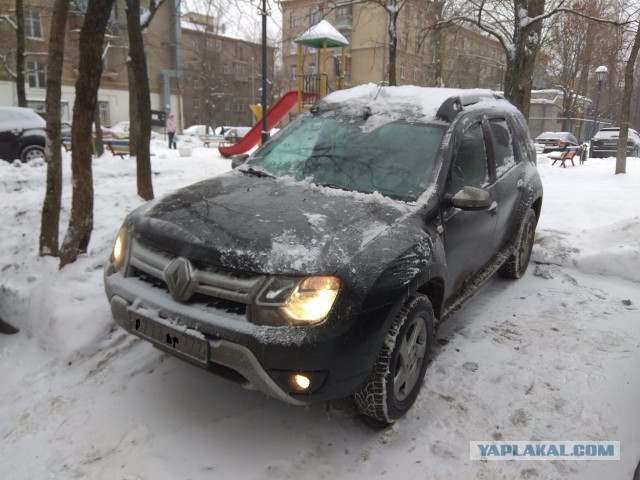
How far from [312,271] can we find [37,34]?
43.9 metres

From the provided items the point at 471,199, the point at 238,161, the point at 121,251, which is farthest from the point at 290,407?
the point at 238,161

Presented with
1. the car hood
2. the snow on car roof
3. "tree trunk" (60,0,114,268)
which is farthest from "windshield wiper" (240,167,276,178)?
"tree trunk" (60,0,114,268)

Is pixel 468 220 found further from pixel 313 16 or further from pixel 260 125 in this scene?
pixel 260 125

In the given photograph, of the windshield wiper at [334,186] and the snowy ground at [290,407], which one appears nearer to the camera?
the snowy ground at [290,407]

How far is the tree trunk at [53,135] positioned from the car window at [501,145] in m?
3.95

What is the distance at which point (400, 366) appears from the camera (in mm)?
2814

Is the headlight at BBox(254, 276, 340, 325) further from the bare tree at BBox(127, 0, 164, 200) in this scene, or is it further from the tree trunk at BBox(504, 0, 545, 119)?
the tree trunk at BBox(504, 0, 545, 119)

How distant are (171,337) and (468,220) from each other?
2.20m

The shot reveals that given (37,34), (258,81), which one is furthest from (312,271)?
(258,81)

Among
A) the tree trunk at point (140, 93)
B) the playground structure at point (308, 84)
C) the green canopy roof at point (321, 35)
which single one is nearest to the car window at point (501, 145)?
the tree trunk at point (140, 93)

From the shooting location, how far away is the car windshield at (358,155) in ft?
10.8

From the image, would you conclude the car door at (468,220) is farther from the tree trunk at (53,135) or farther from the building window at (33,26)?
the building window at (33,26)

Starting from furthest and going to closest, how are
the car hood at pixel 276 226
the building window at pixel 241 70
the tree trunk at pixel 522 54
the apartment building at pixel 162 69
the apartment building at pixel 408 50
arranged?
1. the building window at pixel 241 70
2. the apartment building at pixel 162 69
3. the apartment building at pixel 408 50
4. the tree trunk at pixel 522 54
5. the car hood at pixel 276 226

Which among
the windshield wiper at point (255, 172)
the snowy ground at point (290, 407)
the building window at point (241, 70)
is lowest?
the snowy ground at point (290, 407)
